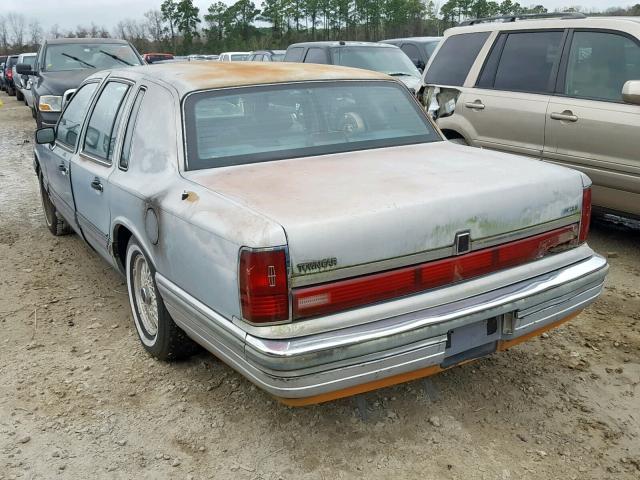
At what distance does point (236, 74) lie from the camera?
145 inches

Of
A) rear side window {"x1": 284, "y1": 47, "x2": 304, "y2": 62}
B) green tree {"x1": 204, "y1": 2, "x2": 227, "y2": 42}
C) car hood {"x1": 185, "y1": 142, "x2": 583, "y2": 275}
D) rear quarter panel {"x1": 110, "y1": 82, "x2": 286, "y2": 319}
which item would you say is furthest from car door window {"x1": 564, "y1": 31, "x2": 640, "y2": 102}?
green tree {"x1": 204, "y1": 2, "x2": 227, "y2": 42}

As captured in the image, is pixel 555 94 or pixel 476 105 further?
pixel 476 105

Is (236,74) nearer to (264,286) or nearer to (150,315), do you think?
(150,315)

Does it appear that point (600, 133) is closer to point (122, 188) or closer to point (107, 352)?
point (122, 188)

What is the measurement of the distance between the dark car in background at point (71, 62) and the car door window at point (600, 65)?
769cm

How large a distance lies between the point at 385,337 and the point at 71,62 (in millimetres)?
10569

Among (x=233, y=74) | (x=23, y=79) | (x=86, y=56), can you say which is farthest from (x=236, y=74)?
(x=23, y=79)

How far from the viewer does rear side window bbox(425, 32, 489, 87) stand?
6355mm

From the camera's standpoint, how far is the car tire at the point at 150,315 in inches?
133

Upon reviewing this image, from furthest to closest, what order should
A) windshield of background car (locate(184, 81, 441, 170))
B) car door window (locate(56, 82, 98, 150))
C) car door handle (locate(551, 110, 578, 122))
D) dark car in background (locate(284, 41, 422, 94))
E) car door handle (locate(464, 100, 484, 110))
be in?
dark car in background (locate(284, 41, 422, 94)) → car door handle (locate(464, 100, 484, 110)) → car door handle (locate(551, 110, 578, 122)) → car door window (locate(56, 82, 98, 150)) → windshield of background car (locate(184, 81, 441, 170))

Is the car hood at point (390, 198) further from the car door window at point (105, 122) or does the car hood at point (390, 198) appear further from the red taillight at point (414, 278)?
the car door window at point (105, 122)

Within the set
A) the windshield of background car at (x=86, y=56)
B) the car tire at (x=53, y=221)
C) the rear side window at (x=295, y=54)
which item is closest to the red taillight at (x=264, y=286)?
the car tire at (x=53, y=221)

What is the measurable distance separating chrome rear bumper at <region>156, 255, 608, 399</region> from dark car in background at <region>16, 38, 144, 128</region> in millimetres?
8804

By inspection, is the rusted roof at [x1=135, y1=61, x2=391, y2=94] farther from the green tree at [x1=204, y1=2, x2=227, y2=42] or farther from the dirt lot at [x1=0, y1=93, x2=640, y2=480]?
the green tree at [x1=204, y1=2, x2=227, y2=42]
